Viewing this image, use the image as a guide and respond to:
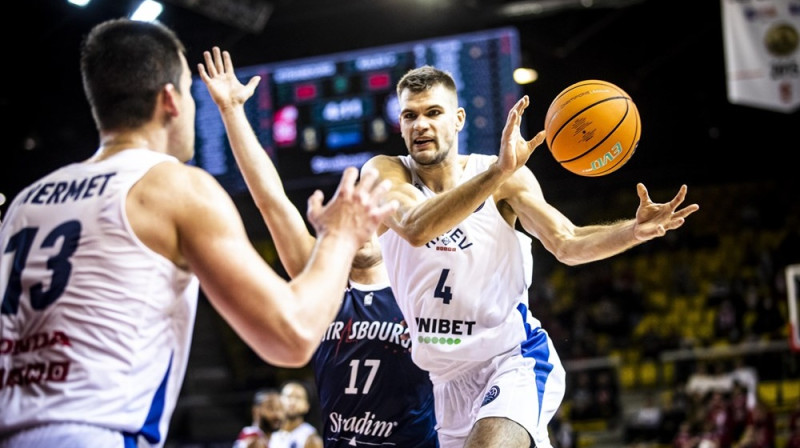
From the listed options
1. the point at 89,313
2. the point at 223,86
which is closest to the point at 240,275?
the point at 89,313

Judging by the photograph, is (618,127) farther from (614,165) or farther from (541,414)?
(541,414)

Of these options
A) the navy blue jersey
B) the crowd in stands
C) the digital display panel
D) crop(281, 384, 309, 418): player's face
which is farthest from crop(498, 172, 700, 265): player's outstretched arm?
the crowd in stands

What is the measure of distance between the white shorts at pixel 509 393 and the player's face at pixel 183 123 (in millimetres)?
2206

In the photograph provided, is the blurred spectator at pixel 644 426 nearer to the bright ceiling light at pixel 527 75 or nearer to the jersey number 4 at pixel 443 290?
the bright ceiling light at pixel 527 75

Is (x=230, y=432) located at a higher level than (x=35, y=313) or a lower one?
lower

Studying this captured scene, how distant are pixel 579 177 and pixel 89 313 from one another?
A: 1488cm

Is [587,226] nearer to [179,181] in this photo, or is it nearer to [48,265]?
[179,181]

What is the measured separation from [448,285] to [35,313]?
258 cm

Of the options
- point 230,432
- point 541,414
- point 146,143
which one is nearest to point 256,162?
point 146,143

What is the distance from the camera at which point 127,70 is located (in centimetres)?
272

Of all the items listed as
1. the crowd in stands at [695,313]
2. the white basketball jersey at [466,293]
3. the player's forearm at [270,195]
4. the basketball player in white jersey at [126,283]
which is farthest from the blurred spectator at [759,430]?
the basketball player in white jersey at [126,283]

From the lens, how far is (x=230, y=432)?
16.4m

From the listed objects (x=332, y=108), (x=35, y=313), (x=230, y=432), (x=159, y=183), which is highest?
(x=332, y=108)

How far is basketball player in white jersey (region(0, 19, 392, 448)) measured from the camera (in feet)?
8.23
